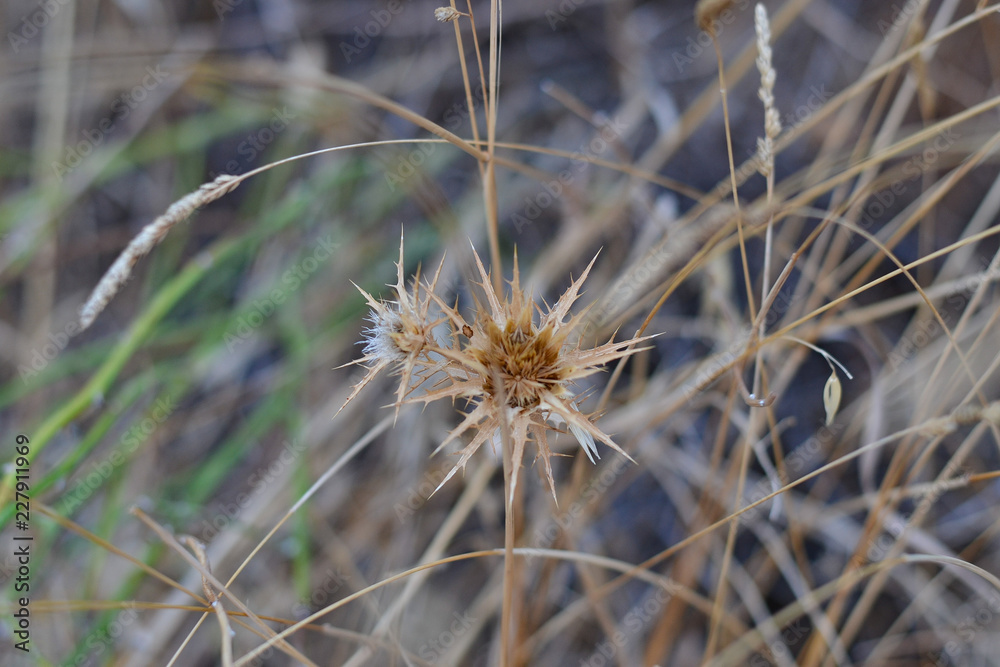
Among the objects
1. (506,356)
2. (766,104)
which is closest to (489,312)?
(506,356)

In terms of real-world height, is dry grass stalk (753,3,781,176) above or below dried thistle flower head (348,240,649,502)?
above

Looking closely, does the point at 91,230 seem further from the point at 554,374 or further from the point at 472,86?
the point at 554,374

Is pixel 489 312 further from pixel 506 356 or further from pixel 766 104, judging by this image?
pixel 766 104

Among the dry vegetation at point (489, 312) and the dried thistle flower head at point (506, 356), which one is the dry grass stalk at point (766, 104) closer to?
the dried thistle flower head at point (506, 356)

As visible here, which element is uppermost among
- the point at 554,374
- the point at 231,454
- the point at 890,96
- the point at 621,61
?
the point at 621,61

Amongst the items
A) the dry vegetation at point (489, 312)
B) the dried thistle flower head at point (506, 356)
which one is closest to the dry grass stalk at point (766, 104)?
the dried thistle flower head at point (506, 356)

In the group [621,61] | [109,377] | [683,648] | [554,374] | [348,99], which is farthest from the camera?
[621,61]

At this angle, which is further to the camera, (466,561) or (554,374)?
(466,561)

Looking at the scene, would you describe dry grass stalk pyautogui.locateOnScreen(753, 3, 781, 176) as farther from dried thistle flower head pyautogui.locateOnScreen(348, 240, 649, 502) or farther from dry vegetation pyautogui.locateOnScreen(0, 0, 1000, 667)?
dry vegetation pyautogui.locateOnScreen(0, 0, 1000, 667)

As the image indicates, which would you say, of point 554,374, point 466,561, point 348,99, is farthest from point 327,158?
point 554,374

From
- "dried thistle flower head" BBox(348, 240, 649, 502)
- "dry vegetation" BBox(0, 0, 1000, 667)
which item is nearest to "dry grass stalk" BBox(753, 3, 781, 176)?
"dried thistle flower head" BBox(348, 240, 649, 502)
